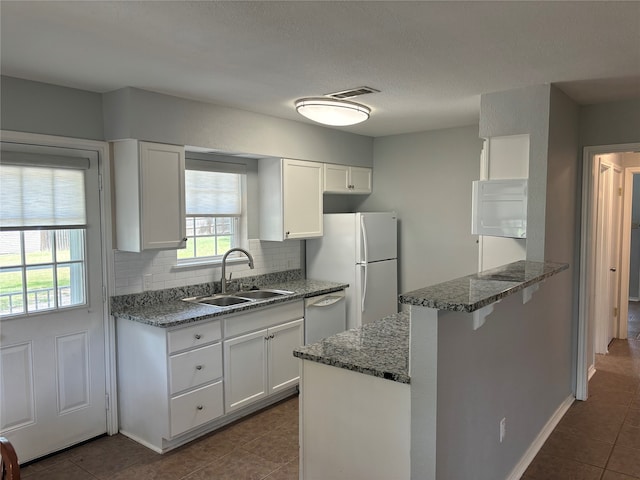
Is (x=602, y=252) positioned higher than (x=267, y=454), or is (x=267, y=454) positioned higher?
(x=602, y=252)

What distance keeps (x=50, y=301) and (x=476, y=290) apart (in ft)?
8.65

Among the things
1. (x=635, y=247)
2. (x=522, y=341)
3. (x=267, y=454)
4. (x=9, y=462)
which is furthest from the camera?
(x=635, y=247)

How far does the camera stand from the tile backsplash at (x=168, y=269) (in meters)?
3.40

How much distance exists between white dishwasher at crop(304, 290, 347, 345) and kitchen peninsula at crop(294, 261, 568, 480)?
1.53 meters

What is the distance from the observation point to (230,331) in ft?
Answer: 11.2

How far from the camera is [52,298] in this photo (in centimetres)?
309

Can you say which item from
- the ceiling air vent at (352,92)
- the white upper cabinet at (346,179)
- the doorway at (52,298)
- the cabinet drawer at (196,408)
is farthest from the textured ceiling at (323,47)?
the cabinet drawer at (196,408)

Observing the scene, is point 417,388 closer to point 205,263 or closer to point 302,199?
point 205,263

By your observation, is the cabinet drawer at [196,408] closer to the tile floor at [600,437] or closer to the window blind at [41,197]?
the window blind at [41,197]

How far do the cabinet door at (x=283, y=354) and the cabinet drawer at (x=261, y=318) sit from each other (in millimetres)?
61

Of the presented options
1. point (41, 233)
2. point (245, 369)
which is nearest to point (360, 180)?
point (245, 369)

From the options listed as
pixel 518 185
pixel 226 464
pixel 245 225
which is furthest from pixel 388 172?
pixel 226 464

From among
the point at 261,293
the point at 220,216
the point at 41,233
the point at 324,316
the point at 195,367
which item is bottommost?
the point at 195,367

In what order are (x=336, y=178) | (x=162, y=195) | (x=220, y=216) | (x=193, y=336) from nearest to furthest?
(x=193, y=336) < (x=162, y=195) < (x=220, y=216) < (x=336, y=178)
